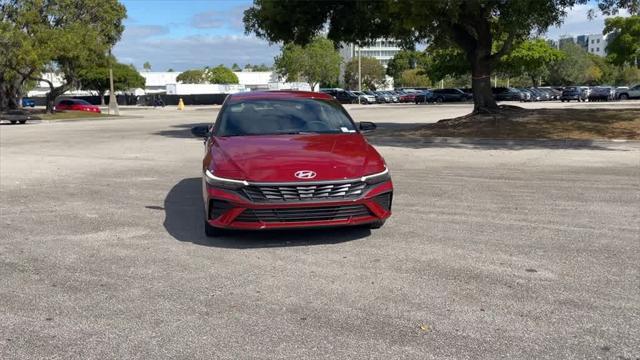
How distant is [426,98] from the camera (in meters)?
62.9

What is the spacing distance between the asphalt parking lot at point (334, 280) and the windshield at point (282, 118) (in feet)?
4.07

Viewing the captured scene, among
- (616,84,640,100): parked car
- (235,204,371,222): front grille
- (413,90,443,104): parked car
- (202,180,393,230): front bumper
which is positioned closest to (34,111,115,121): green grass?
(413,90,443,104): parked car

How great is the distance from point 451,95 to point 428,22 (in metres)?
45.8

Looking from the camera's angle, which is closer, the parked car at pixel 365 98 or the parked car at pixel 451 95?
the parked car at pixel 451 95

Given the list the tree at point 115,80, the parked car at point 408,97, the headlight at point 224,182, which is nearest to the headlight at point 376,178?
the headlight at point 224,182

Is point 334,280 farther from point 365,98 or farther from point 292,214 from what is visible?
point 365,98

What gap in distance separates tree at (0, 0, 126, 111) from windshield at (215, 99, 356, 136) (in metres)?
34.4

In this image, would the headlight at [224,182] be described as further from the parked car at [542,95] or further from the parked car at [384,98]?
the parked car at [384,98]

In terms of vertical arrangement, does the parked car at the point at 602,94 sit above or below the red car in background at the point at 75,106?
below

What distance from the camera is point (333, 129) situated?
7426 millimetres

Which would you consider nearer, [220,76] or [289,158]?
[289,158]

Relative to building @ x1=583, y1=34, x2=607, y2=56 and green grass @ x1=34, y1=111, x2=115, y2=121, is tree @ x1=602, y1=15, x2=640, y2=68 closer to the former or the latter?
green grass @ x1=34, y1=111, x2=115, y2=121

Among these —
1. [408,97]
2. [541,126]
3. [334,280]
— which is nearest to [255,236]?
[334,280]

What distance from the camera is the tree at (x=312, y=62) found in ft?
271
